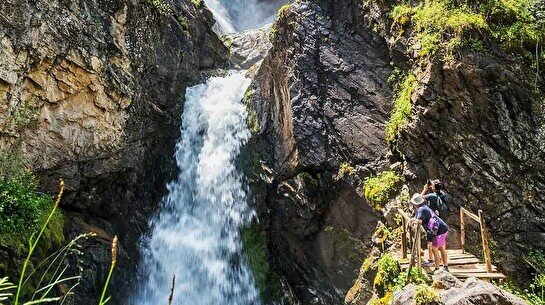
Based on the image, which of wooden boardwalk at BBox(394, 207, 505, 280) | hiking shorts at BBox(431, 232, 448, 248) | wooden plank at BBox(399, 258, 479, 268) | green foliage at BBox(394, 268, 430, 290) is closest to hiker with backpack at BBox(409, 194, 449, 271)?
hiking shorts at BBox(431, 232, 448, 248)

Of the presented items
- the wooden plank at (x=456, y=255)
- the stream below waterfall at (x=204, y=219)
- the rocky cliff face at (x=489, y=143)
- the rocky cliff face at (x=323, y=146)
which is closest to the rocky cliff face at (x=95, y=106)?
the stream below waterfall at (x=204, y=219)

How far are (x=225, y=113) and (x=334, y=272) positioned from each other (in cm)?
784

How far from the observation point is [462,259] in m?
8.44

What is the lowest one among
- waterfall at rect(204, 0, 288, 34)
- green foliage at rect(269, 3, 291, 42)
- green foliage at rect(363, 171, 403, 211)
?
green foliage at rect(363, 171, 403, 211)

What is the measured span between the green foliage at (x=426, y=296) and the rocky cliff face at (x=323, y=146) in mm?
4509

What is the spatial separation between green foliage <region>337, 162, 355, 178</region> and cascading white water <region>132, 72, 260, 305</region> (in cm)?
380

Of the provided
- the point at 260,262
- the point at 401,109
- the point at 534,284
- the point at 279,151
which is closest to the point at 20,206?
the point at 260,262

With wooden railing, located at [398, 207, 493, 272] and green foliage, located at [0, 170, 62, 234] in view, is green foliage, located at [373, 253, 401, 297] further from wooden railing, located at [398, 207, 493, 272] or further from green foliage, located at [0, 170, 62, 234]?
green foliage, located at [0, 170, 62, 234]

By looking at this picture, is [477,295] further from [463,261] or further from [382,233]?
[382,233]

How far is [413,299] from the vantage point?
645 cm

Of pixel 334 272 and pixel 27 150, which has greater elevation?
pixel 27 150

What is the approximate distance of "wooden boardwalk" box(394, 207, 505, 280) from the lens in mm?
Result: 7344

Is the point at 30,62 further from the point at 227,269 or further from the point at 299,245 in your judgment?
the point at 299,245

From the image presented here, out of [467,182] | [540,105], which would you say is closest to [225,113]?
[467,182]
